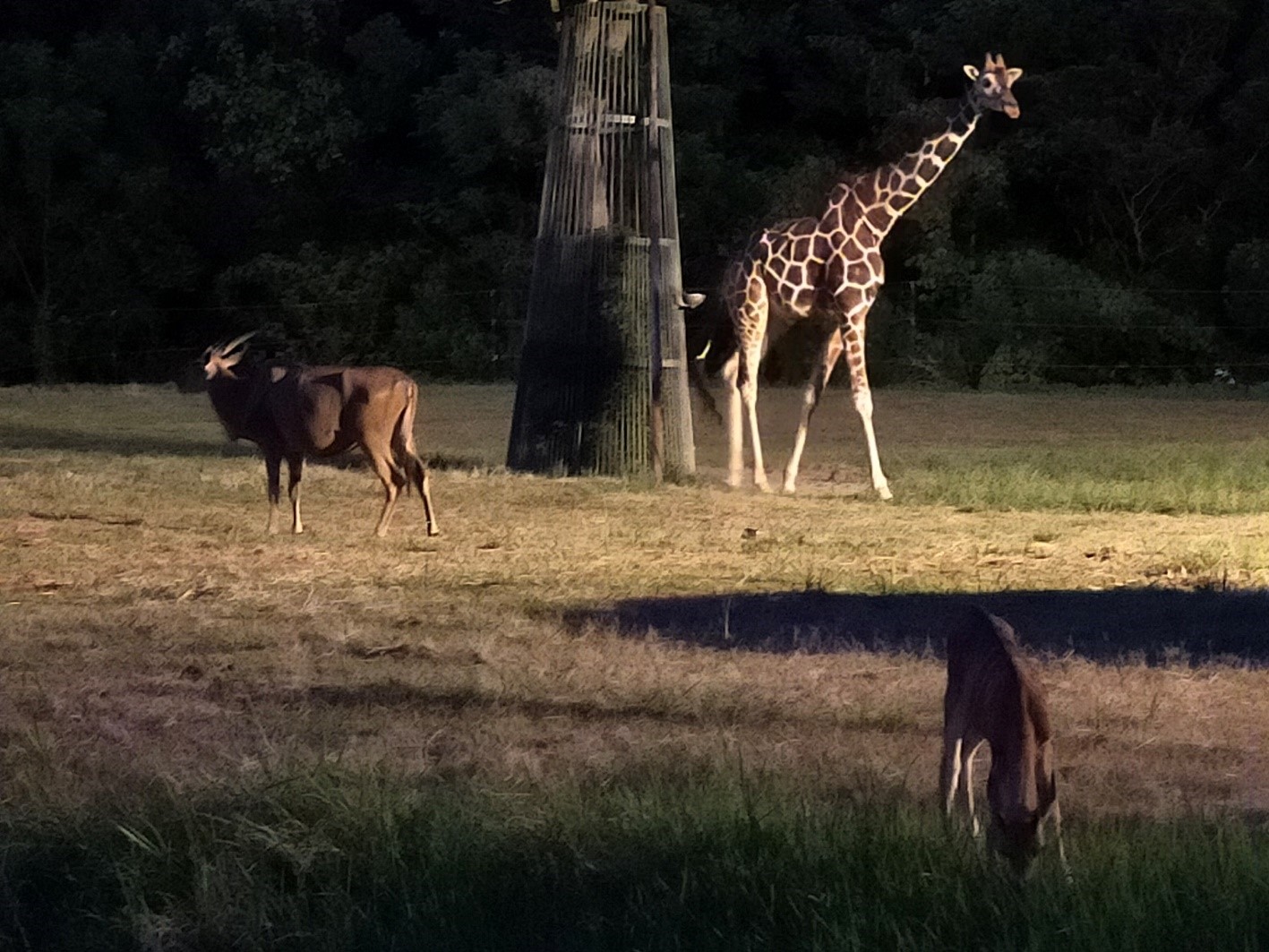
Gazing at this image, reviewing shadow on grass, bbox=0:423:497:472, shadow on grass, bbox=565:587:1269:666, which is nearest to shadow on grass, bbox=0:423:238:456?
shadow on grass, bbox=0:423:497:472

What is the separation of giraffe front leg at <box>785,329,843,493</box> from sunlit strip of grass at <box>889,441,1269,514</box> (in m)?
0.83

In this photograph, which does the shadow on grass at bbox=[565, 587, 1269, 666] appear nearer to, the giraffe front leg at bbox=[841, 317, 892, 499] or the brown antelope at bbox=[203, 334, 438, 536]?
the brown antelope at bbox=[203, 334, 438, 536]

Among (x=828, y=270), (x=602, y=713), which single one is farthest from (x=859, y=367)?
(x=602, y=713)

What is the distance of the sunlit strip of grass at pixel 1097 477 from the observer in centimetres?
1539

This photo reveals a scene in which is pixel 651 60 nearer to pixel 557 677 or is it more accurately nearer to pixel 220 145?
pixel 557 677

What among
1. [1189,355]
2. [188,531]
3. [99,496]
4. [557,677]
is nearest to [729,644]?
[557,677]

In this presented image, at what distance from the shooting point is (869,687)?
842cm

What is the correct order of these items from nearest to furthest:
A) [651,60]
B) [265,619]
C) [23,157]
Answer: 1. [265,619]
2. [651,60]
3. [23,157]

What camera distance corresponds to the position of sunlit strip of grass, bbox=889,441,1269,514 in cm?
1539

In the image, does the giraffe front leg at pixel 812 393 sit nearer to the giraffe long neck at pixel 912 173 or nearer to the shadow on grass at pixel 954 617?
the giraffe long neck at pixel 912 173

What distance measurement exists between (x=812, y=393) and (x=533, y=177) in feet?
59.2

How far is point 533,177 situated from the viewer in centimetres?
3431

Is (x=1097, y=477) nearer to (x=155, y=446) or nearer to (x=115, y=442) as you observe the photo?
(x=155, y=446)

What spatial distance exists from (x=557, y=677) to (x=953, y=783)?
2.88m
